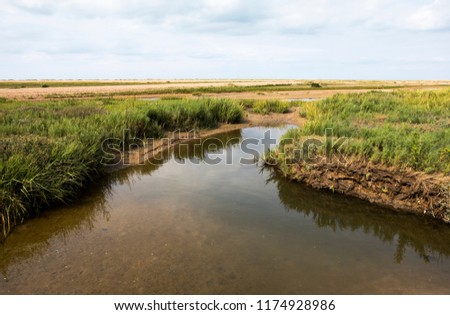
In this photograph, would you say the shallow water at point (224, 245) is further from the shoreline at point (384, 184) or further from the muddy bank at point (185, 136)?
the muddy bank at point (185, 136)

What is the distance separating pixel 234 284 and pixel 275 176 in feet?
16.3

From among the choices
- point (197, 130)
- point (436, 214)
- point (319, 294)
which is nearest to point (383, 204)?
point (436, 214)

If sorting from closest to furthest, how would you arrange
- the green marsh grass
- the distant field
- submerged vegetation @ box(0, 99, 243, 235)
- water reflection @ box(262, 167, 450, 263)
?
water reflection @ box(262, 167, 450, 263)
submerged vegetation @ box(0, 99, 243, 235)
the green marsh grass
the distant field

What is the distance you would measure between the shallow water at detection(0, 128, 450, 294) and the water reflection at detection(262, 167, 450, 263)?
2 centimetres

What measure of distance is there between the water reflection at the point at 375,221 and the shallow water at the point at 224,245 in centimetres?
2

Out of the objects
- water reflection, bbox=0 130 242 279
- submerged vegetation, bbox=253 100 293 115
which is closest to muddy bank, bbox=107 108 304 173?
submerged vegetation, bbox=253 100 293 115

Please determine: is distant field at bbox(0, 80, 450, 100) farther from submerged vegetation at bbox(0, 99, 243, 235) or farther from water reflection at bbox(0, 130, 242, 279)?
water reflection at bbox(0, 130, 242, 279)

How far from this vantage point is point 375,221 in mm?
6285

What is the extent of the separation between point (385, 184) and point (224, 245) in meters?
3.93

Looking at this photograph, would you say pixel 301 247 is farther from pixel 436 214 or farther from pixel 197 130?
pixel 197 130

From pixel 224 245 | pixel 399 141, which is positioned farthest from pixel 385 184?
pixel 224 245

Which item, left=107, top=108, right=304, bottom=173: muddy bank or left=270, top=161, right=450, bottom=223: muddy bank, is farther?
left=107, top=108, right=304, bottom=173: muddy bank

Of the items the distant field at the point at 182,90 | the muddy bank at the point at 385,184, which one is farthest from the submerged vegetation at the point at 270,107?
the muddy bank at the point at 385,184

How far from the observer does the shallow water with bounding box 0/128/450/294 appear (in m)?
4.34
